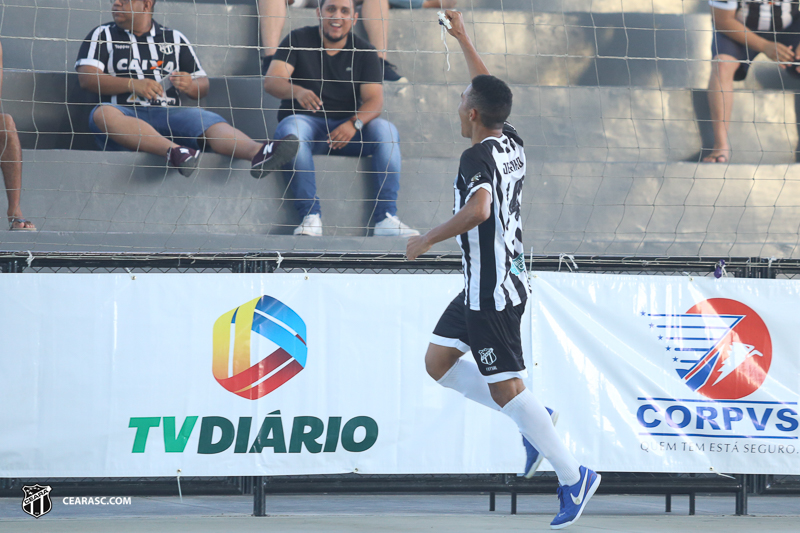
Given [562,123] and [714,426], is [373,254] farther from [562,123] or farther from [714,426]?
[562,123]

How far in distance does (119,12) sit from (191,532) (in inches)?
188

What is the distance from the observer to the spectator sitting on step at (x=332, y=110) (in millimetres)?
6273

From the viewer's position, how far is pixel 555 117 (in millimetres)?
7664

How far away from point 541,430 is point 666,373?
4.72 feet

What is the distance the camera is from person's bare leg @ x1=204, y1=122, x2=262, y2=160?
6.54 m

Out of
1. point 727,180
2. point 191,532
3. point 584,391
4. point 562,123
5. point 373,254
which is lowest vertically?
point 191,532

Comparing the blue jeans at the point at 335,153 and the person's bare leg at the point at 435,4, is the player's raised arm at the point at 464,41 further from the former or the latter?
the person's bare leg at the point at 435,4

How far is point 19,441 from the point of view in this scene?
13.8 feet

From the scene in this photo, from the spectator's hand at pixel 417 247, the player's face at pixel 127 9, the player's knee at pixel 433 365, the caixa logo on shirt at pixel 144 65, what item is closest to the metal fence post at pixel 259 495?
the player's knee at pixel 433 365

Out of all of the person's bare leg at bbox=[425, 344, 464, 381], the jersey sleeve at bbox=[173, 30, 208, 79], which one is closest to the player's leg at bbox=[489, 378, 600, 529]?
the person's bare leg at bbox=[425, 344, 464, 381]

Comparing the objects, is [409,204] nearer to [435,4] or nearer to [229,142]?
[229,142]

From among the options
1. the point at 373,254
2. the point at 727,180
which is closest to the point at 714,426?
the point at 373,254

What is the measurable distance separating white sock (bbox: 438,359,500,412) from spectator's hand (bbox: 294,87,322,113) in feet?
Result: 11.9

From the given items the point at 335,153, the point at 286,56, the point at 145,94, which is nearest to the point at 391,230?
the point at 335,153
